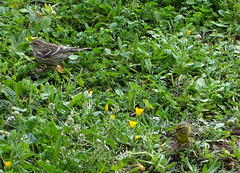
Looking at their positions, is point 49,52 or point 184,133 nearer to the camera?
point 184,133

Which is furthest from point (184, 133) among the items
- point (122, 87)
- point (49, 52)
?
point (49, 52)

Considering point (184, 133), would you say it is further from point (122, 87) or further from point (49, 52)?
point (49, 52)

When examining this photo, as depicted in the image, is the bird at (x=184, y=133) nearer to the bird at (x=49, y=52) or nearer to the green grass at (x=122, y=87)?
the green grass at (x=122, y=87)

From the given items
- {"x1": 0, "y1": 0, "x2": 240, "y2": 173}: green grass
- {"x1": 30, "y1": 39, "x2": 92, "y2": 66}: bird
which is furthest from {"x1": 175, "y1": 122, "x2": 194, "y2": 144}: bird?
Result: {"x1": 30, "y1": 39, "x2": 92, "y2": 66}: bird

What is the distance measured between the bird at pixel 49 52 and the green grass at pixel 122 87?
0.54 ft

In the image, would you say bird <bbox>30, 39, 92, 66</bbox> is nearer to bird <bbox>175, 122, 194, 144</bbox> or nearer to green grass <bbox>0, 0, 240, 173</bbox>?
green grass <bbox>0, 0, 240, 173</bbox>

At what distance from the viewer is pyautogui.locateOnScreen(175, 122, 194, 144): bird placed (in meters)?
4.43

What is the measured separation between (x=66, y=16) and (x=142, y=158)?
10.7 feet

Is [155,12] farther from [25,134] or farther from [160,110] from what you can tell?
[25,134]

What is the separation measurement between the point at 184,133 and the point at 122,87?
1419 millimetres

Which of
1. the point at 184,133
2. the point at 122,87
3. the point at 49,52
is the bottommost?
the point at 122,87

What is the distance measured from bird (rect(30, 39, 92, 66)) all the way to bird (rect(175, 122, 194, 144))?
6.82 ft

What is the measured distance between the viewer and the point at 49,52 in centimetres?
566

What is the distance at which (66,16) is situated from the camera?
22.2ft
